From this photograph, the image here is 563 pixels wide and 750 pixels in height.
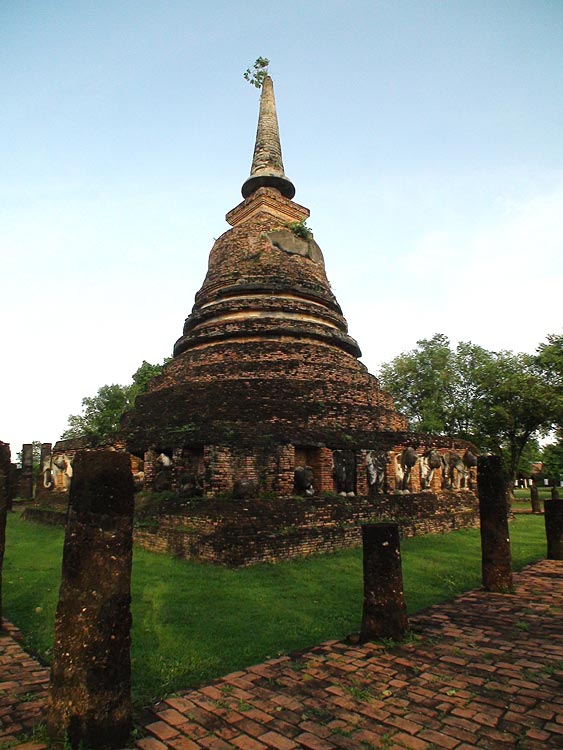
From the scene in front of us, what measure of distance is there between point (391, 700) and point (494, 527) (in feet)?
14.5

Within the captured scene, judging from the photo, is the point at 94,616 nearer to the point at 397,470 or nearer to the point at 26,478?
the point at 397,470

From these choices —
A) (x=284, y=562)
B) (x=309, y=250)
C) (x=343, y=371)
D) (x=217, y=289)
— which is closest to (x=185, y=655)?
(x=284, y=562)

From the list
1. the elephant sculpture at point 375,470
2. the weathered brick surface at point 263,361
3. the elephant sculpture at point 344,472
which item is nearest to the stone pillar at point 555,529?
the elephant sculpture at point 375,470

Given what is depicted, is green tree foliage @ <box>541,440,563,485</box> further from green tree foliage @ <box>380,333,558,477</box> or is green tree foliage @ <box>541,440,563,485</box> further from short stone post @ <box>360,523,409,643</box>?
short stone post @ <box>360,523,409,643</box>

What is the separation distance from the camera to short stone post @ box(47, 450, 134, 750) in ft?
10.0

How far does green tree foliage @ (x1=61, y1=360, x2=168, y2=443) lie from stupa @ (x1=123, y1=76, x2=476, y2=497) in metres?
16.7

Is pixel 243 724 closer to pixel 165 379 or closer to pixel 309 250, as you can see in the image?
pixel 165 379

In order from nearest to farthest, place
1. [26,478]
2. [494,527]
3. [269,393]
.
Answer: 1. [494,527]
2. [269,393]
3. [26,478]

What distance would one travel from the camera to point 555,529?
9.86 metres

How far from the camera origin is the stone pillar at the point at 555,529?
9750 mm

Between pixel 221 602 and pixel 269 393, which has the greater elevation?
pixel 269 393

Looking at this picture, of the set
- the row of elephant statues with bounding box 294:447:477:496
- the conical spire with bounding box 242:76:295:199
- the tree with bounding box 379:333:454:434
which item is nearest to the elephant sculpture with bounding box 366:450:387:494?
the row of elephant statues with bounding box 294:447:477:496

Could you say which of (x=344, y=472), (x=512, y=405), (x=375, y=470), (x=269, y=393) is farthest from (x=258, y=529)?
(x=512, y=405)

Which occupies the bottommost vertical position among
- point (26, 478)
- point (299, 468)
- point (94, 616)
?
point (26, 478)
